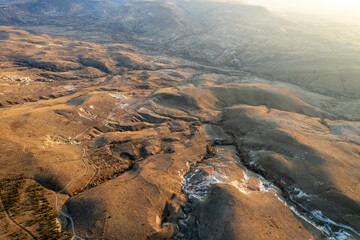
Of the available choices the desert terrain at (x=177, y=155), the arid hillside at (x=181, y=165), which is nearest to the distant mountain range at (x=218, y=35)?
the desert terrain at (x=177, y=155)

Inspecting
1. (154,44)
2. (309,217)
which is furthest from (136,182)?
(154,44)

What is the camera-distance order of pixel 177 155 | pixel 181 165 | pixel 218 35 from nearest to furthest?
pixel 181 165
pixel 177 155
pixel 218 35

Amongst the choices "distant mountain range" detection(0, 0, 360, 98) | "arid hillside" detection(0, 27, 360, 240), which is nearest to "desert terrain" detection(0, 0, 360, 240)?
"arid hillside" detection(0, 27, 360, 240)

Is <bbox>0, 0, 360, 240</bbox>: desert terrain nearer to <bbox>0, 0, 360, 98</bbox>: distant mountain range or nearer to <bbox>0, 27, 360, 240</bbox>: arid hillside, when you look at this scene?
<bbox>0, 27, 360, 240</bbox>: arid hillside

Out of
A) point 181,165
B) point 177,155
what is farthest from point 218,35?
point 181,165

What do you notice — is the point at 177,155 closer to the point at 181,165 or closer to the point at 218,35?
the point at 181,165

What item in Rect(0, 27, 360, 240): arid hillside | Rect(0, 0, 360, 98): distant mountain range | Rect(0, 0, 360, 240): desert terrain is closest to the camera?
Rect(0, 27, 360, 240): arid hillside

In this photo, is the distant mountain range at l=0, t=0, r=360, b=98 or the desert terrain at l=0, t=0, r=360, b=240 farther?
the distant mountain range at l=0, t=0, r=360, b=98

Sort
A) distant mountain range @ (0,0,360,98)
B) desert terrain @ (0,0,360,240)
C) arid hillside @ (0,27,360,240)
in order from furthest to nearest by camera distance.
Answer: distant mountain range @ (0,0,360,98)
desert terrain @ (0,0,360,240)
arid hillside @ (0,27,360,240)
